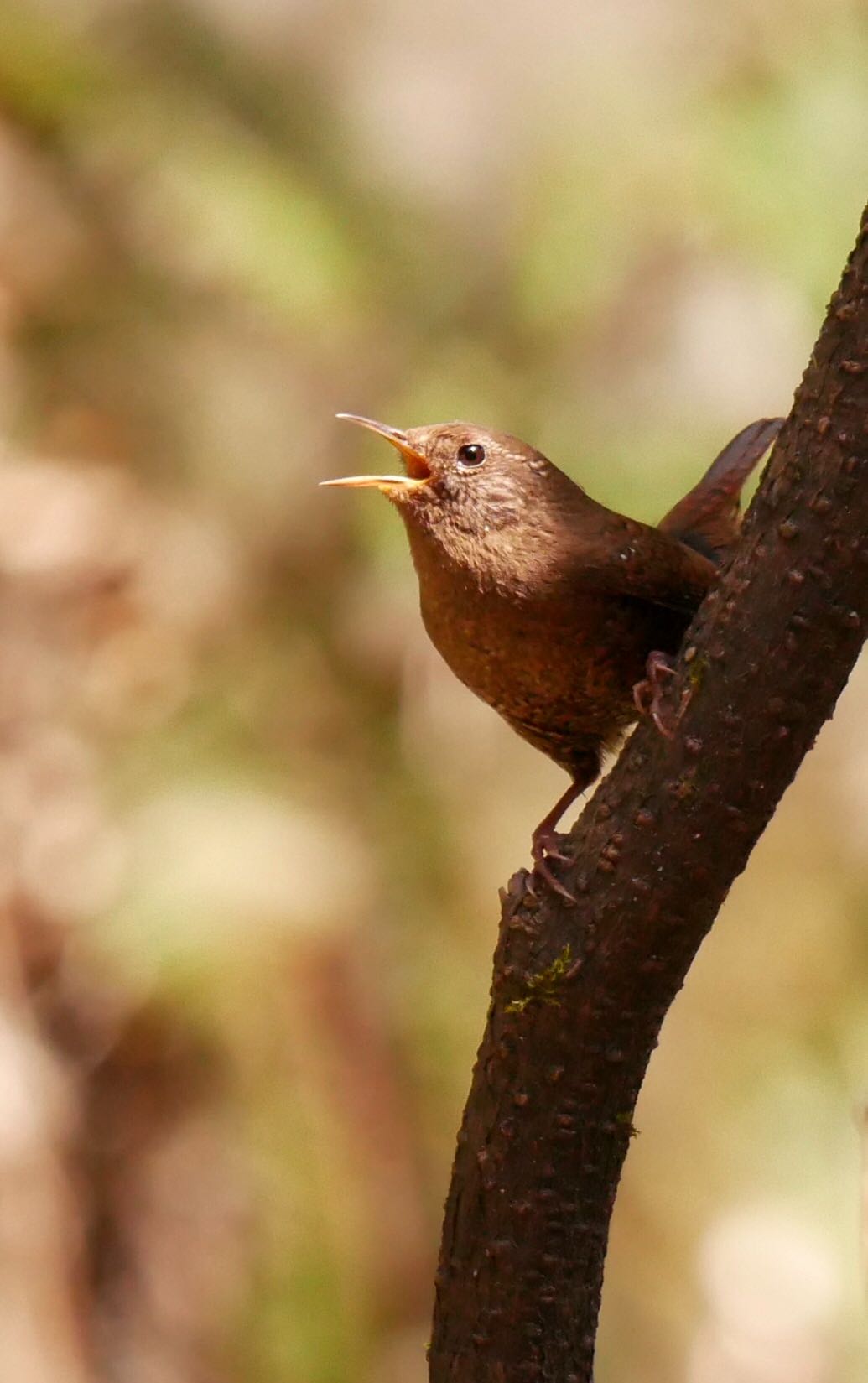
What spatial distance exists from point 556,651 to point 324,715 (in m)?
2.41

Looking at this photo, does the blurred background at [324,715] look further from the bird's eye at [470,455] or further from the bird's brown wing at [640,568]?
the bird's brown wing at [640,568]

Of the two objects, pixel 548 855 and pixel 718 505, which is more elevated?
pixel 718 505

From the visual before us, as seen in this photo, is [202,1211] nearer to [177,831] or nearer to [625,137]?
[177,831]

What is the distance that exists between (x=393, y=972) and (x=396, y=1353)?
1082mm

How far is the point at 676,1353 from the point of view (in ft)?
15.7

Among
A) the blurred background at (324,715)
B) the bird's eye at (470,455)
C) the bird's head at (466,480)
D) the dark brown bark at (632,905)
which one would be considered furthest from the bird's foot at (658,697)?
the blurred background at (324,715)

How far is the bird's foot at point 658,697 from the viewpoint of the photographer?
1.91 metres

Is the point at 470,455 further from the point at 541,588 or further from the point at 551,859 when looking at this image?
the point at 551,859

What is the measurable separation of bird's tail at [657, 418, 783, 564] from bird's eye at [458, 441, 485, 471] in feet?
1.26

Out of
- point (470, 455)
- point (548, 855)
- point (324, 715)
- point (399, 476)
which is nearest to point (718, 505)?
point (470, 455)

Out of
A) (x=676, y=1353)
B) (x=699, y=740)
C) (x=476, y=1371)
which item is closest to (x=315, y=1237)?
(x=676, y=1353)

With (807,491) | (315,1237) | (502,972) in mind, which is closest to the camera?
(807,491)

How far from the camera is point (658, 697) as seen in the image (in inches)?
76.7

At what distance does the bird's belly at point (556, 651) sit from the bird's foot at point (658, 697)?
0.28m
